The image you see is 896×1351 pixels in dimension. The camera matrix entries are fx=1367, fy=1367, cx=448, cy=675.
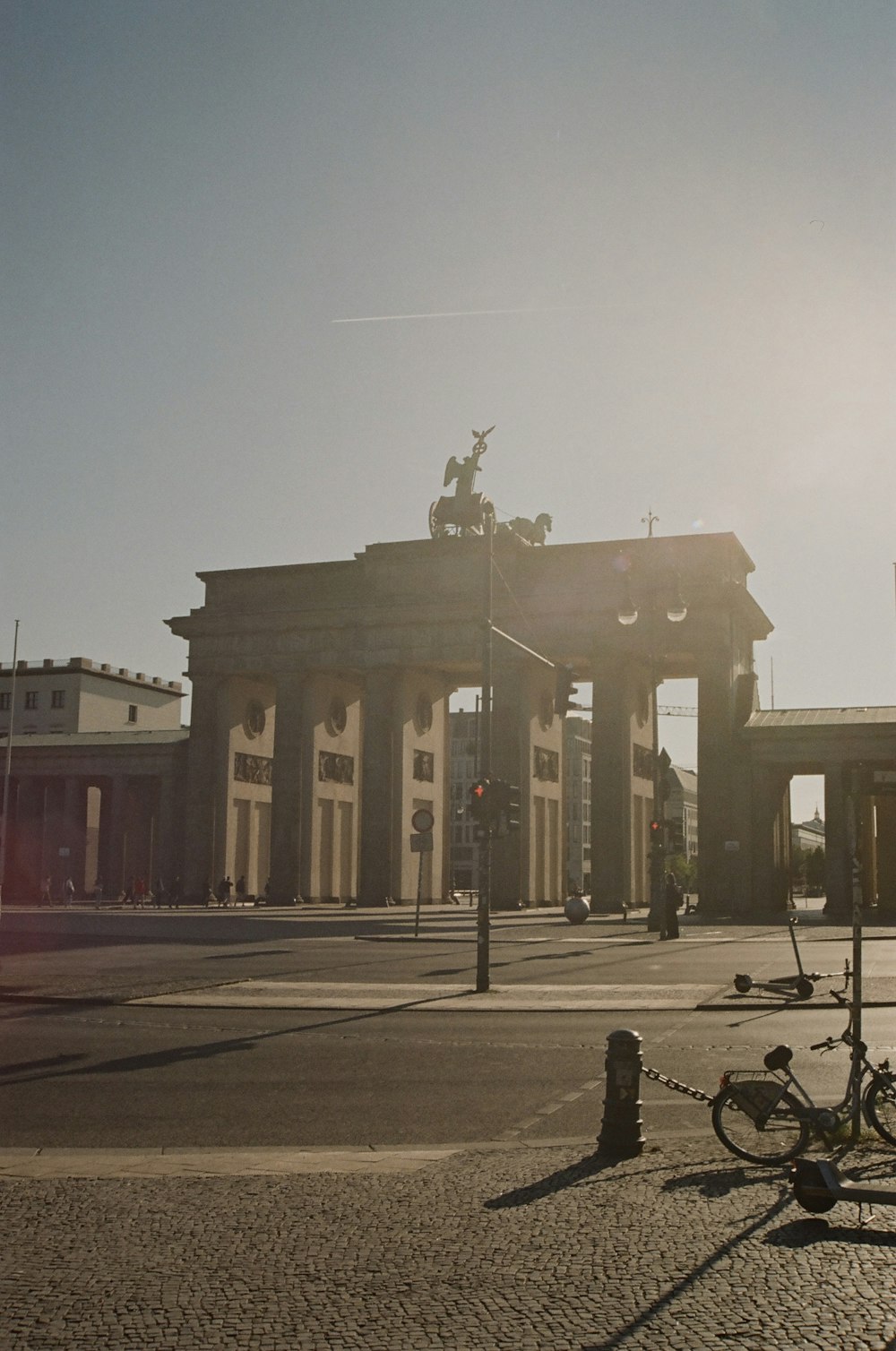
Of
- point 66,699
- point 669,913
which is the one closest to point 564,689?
point 669,913

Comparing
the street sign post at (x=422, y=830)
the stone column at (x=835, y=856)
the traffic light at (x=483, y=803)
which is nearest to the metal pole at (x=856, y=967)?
the traffic light at (x=483, y=803)

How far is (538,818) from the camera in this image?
2677 inches

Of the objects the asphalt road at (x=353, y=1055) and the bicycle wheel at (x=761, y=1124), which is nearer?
the bicycle wheel at (x=761, y=1124)

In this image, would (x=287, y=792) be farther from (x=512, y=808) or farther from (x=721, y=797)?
(x=512, y=808)

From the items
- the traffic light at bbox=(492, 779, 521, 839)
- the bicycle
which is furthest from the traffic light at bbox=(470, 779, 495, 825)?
the bicycle

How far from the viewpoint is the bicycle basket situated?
862 cm

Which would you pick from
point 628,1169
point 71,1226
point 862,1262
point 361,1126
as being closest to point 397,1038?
point 361,1126

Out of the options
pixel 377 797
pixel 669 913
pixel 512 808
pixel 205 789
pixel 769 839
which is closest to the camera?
pixel 512 808

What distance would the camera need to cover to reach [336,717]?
231ft

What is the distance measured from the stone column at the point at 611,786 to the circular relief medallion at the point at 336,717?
15617 millimetres

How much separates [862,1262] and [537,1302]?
1.60 meters

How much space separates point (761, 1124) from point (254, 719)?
6329 cm

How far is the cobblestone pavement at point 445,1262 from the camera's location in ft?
17.5

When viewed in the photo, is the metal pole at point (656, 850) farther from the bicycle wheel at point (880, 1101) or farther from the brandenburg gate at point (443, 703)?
the bicycle wheel at point (880, 1101)
